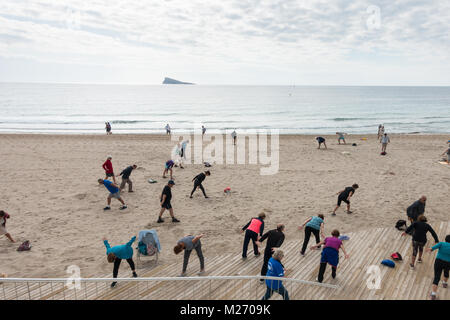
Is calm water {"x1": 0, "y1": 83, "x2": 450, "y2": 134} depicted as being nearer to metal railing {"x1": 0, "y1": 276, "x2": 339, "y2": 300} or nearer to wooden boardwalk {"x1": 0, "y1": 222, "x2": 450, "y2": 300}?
wooden boardwalk {"x1": 0, "y1": 222, "x2": 450, "y2": 300}

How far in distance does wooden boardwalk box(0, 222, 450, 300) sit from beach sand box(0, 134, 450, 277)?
815 millimetres

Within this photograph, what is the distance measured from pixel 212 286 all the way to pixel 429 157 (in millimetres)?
21420

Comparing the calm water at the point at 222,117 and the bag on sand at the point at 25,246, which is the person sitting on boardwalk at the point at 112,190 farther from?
the calm water at the point at 222,117

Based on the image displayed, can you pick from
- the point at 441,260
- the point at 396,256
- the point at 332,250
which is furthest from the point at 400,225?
the point at 332,250

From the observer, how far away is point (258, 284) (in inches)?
247

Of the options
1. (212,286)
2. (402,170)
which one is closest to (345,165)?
(402,170)

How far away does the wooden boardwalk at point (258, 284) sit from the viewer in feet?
19.7

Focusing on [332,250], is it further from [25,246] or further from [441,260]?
[25,246]

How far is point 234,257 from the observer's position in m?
7.87

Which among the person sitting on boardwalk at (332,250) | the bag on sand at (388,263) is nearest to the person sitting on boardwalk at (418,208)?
the bag on sand at (388,263)

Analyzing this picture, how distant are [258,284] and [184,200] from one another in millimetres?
6871

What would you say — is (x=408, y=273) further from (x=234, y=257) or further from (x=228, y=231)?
(x=228, y=231)

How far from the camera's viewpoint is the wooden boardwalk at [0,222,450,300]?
601cm
